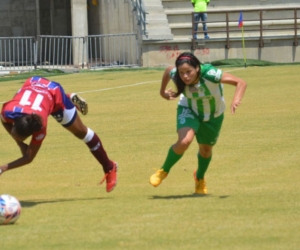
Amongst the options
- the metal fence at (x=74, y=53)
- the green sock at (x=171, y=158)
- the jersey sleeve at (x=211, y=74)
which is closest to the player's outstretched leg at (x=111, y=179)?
the green sock at (x=171, y=158)

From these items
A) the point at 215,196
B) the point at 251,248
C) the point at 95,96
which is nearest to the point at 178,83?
the point at 215,196

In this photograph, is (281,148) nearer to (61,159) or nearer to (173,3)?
(61,159)

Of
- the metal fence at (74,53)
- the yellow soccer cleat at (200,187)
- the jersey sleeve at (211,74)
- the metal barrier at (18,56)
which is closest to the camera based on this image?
the jersey sleeve at (211,74)

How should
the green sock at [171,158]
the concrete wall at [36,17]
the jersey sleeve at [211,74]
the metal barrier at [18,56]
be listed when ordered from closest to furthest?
1. the jersey sleeve at [211,74]
2. the green sock at [171,158]
3. the metal barrier at [18,56]
4. the concrete wall at [36,17]

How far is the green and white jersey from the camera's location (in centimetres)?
895

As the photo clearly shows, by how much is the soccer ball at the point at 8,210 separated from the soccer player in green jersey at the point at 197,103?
5.94ft

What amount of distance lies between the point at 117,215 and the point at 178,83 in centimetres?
169

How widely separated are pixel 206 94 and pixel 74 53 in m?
22.0

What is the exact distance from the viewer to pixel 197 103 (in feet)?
29.9

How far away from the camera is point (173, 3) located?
113 ft

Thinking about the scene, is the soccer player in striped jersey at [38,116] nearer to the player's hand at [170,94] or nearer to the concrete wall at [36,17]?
the player's hand at [170,94]

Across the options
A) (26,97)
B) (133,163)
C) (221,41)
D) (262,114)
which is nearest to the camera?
(26,97)

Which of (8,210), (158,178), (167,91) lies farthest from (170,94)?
(8,210)

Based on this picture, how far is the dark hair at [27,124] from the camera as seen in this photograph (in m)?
8.30
